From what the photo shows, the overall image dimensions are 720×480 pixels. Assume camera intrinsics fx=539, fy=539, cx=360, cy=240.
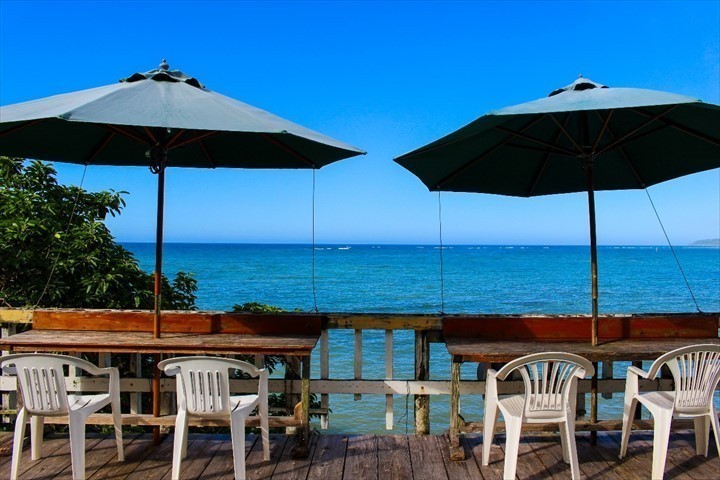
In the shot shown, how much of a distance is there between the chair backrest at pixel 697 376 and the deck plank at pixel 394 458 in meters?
1.49

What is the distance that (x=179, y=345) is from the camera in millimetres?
3252

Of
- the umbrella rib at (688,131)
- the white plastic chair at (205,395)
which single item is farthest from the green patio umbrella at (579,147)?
the white plastic chair at (205,395)

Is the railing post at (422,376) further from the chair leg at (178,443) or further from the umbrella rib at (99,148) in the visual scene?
the umbrella rib at (99,148)

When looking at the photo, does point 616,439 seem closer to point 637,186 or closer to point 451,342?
point 451,342

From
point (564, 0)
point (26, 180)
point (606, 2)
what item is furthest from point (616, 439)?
point (564, 0)

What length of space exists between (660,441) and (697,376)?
1.38 ft

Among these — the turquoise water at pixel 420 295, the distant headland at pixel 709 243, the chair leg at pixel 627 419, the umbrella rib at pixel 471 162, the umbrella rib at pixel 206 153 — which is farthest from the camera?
the distant headland at pixel 709 243

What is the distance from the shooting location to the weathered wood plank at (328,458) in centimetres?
314

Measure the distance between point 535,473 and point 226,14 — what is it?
391 inches

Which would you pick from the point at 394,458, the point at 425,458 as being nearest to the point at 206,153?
the point at 394,458

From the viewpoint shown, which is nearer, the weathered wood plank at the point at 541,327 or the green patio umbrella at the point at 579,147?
→ the green patio umbrella at the point at 579,147

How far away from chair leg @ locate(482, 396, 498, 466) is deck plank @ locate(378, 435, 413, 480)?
1.53ft

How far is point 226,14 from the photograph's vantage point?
34.2 feet

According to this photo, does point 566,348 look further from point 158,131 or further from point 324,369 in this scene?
point 158,131
